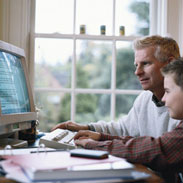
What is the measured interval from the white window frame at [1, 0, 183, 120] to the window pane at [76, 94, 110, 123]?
3.0 inches

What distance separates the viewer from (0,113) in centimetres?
127

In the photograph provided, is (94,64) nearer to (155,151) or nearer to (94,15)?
(94,15)

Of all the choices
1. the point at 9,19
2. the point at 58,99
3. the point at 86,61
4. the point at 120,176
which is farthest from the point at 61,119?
the point at 120,176

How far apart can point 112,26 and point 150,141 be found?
4.89 ft

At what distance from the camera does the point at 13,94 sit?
4.76ft

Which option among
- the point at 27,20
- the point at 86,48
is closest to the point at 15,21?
the point at 27,20

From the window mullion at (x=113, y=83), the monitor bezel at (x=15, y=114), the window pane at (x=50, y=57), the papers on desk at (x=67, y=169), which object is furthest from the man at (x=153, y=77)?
the papers on desk at (x=67, y=169)

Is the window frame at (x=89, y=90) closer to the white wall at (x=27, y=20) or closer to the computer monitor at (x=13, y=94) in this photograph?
the white wall at (x=27, y=20)

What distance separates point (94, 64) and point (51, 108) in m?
0.56

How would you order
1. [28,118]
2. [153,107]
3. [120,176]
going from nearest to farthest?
[120,176], [28,118], [153,107]

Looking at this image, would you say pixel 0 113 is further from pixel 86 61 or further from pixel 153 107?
pixel 86 61

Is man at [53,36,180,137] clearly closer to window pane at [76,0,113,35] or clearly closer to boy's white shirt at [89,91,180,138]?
boy's white shirt at [89,91,180,138]

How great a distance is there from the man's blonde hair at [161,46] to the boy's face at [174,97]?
1.33 ft

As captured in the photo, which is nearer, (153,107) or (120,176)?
(120,176)
